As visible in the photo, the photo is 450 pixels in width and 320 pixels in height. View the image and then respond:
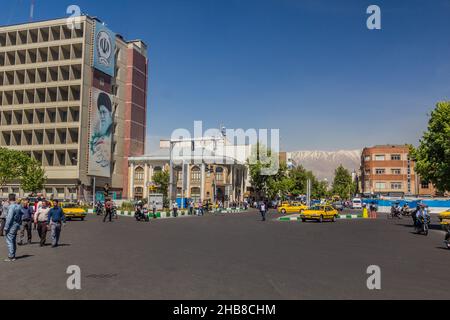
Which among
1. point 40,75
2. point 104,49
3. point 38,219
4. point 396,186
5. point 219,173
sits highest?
point 104,49

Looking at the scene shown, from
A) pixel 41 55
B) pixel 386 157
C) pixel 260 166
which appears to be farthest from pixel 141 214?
pixel 386 157

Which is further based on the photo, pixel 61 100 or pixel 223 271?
pixel 61 100

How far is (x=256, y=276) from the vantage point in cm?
973

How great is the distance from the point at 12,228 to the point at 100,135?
61782mm

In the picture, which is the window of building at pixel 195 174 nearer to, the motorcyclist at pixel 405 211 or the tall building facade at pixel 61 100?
the tall building facade at pixel 61 100

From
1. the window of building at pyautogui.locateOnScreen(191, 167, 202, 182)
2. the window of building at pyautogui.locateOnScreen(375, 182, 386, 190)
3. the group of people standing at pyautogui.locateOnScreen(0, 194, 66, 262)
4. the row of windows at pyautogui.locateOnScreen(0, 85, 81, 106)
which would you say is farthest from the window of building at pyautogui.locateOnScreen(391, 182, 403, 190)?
the group of people standing at pyautogui.locateOnScreen(0, 194, 66, 262)

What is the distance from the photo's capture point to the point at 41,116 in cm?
7212

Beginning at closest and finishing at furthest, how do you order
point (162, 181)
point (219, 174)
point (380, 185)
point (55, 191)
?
point (55, 191), point (162, 181), point (219, 174), point (380, 185)

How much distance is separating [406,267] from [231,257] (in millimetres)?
4676

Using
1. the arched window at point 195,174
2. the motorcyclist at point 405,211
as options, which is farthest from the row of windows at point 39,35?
the motorcyclist at point 405,211

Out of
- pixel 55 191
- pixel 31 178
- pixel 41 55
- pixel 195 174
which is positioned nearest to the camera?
pixel 31 178

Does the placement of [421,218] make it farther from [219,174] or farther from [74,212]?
[219,174]

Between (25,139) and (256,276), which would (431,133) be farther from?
(25,139)
